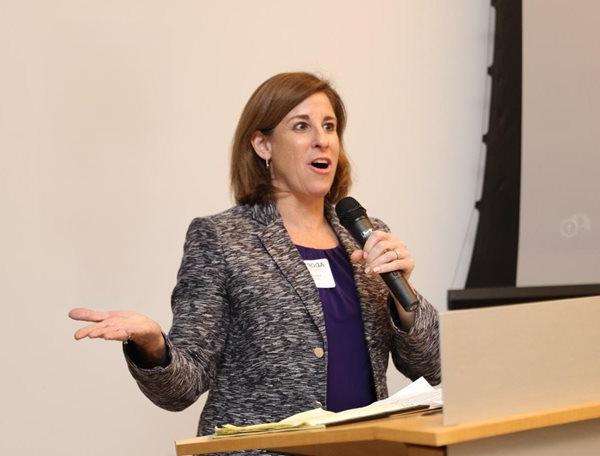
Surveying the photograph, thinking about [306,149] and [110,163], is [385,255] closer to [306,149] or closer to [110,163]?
[306,149]

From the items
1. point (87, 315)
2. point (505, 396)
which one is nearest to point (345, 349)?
point (87, 315)

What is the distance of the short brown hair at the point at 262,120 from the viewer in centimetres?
269

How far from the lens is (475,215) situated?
4.41 metres

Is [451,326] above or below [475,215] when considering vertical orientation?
below

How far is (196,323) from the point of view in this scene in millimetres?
2406

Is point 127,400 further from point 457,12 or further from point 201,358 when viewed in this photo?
point 457,12

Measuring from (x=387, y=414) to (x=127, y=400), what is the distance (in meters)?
1.87

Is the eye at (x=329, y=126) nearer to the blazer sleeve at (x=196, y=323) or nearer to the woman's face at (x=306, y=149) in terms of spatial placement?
the woman's face at (x=306, y=149)

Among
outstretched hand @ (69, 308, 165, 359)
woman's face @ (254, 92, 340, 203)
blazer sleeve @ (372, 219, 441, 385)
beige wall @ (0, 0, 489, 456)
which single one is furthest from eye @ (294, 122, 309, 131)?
beige wall @ (0, 0, 489, 456)

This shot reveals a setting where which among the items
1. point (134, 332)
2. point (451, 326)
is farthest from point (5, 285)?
point (451, 326)

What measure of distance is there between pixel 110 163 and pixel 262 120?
36.0 inches

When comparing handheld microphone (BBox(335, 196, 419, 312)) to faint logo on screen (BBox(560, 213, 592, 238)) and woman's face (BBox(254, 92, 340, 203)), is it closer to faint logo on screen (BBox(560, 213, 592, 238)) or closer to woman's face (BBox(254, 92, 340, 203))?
woman's face (BBox(254, 92, 340, 203))

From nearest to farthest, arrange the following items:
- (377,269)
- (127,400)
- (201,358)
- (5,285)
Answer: (377,269) → (201,358) → (5,285) → (127,400)

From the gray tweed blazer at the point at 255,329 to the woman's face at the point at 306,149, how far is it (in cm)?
16
